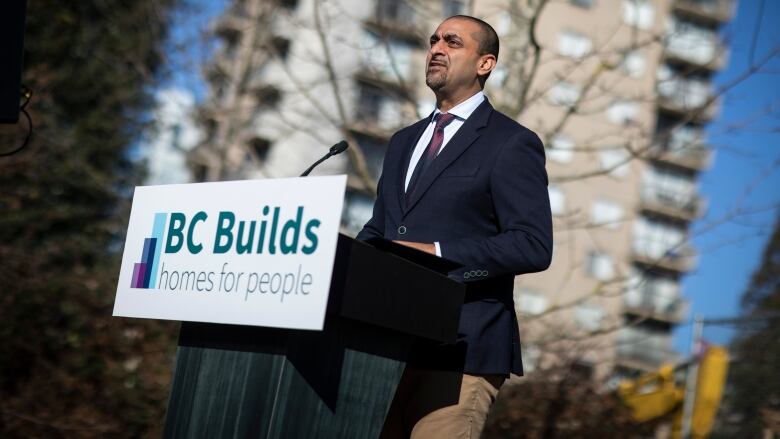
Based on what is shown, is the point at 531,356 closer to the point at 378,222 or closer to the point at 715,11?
the point at 378,222

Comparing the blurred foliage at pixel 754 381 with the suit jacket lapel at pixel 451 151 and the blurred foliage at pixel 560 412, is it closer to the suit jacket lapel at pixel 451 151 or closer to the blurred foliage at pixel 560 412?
the blurred foliage at pixel 560 412

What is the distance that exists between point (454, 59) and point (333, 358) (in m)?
1.22

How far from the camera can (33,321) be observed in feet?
34.8

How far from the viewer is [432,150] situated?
3.54m

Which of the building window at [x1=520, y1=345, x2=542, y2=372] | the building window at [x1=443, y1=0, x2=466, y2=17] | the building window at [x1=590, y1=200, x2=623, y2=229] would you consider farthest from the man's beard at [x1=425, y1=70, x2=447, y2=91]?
the building window at [x1=590, y1=200, x2=623, y2=229]

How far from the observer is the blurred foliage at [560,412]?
9.65m

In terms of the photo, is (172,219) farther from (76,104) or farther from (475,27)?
(76,104)

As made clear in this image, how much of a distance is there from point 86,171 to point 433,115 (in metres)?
14.3

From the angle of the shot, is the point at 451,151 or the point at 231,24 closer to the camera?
the point at 451,151

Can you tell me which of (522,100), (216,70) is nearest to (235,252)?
(522,100)

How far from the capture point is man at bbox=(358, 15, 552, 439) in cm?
321

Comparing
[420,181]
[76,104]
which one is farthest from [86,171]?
[420,181]

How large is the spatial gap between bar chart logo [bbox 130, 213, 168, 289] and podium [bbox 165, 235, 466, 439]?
0.67ft

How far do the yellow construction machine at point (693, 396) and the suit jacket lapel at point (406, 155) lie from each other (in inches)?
275
